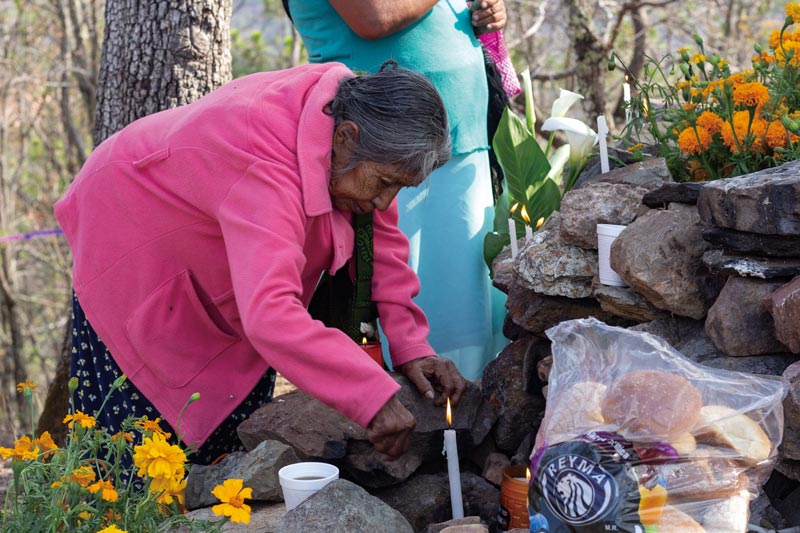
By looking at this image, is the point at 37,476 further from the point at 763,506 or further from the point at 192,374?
the point at 763,506

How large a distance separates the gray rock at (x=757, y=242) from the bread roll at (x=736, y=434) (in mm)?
531

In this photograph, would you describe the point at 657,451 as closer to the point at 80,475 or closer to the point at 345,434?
the point at 345,434

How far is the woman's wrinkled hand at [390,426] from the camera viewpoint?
83.9 inches

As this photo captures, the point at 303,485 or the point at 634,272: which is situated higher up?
the point at 634,272

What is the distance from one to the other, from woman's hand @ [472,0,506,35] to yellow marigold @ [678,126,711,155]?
0.86 m

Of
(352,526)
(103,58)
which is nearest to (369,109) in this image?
(352,526)

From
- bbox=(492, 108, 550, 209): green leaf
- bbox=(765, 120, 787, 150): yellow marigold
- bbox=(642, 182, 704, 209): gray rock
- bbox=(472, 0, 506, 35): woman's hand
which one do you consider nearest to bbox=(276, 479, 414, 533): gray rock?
bbox=(642, 182, 704, 209): gray rock

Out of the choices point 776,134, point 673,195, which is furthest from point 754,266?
point 776,134

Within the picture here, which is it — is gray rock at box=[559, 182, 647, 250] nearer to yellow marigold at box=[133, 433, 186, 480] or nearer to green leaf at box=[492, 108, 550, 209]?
green leaf at box=[492, 108, 550, 209]

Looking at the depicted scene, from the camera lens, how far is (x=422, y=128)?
Result: 2236 mm

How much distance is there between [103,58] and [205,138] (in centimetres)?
196

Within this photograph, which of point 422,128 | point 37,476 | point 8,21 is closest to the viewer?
point 37,476

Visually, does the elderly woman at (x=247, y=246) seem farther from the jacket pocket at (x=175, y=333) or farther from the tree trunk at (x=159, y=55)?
the tree trunk at (x=159, y=55)

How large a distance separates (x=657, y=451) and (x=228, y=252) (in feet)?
3.38
